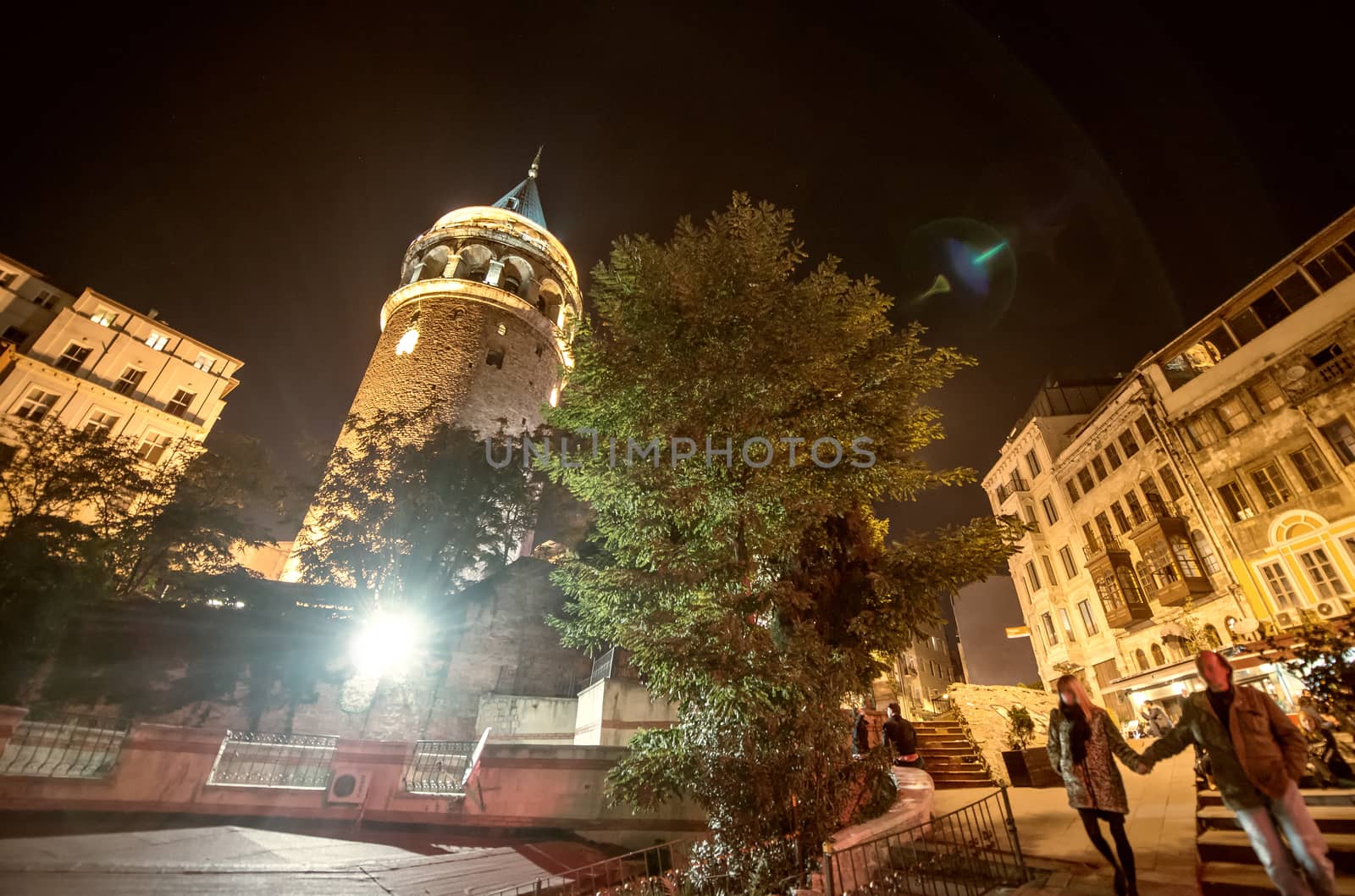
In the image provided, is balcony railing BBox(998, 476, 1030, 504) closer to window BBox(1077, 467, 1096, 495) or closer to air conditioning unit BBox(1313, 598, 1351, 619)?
window BBox(1077, 467, 1096, 495)

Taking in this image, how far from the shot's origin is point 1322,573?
16.9m

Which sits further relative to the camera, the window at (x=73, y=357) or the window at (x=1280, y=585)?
the window at (x=73, y=357)

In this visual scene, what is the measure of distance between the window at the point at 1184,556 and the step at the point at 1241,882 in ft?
68.0

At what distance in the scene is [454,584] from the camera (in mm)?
19625

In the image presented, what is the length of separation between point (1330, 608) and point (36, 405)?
175ft

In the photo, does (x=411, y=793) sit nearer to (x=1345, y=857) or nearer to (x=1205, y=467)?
(x=1345, y=857)

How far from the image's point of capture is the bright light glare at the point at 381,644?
16.5 metres

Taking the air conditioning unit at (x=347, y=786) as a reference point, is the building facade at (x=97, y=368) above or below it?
above

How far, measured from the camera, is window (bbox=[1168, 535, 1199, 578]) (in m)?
20.5

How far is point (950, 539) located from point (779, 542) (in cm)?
246

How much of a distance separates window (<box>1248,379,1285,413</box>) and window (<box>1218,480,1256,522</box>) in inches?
→ 105

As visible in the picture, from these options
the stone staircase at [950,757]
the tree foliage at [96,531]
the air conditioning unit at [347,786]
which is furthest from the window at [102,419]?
the stone staircase at [950,757]

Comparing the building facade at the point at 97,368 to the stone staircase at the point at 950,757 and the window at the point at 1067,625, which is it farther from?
the window at the point at 1067,625

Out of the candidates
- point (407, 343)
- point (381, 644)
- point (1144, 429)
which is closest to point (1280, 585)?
point (1144, 429)
